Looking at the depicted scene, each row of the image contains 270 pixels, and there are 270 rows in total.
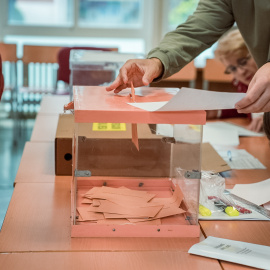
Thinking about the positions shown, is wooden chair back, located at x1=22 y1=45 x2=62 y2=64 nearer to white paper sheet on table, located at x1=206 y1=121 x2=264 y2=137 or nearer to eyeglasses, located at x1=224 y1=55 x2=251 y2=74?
eyeglasses, located at x1=224 y1=55 x2=251 y2=74

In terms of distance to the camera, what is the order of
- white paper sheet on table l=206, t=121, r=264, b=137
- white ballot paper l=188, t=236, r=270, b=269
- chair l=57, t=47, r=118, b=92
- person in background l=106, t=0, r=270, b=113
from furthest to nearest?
chair l=57, t=47, r=118, b=92, white paper sheet on table l=206, t=121, r=264, b=137, person in background l=106, t=0, r=270, b=113, white ballot paper l=188, t=236, r=270, b=269

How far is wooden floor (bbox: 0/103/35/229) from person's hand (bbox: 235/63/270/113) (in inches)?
65.6

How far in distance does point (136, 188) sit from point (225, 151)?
0.70 meters

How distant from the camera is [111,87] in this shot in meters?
1.27

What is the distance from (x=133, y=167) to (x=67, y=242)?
364mm

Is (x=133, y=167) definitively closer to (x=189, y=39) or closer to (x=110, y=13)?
(x=189, y=39)

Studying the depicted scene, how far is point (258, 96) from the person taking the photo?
1.09 m

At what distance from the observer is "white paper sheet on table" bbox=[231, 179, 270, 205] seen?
127 cm

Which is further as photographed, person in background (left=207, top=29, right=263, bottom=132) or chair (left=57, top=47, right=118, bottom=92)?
chair (left=57, top=47, right=118, bottom=92)

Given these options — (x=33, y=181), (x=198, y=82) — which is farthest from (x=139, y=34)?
(x=33, y=181)

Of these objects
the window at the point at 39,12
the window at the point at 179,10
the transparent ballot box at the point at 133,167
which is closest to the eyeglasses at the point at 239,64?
the transparent ballot box at the point at 133,167

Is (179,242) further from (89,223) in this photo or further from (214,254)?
(89,223)

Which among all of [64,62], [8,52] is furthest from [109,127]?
[8,52]

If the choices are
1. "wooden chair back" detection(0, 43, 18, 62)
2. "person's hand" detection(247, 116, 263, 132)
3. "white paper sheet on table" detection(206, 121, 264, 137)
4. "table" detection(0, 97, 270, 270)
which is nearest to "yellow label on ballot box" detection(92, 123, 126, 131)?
"table" detection(0, 97, 270, 270)
